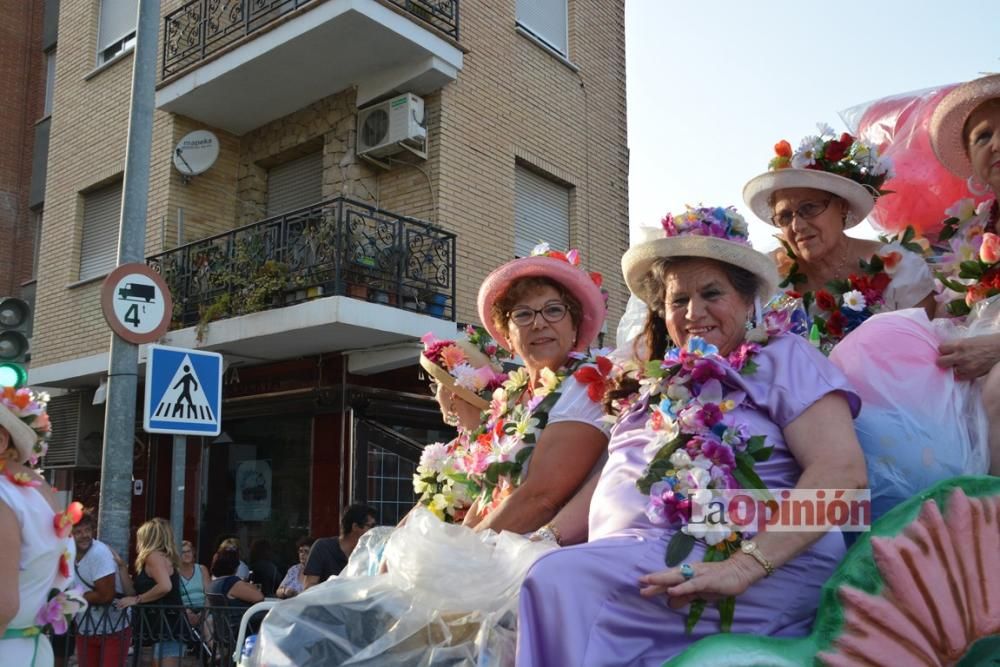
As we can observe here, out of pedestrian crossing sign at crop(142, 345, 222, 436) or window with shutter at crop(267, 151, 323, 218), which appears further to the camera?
window with shutter at crop(267, 151, 323, 218)

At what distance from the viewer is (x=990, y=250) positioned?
3.16m

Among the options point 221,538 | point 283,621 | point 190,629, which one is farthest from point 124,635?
point 221,538

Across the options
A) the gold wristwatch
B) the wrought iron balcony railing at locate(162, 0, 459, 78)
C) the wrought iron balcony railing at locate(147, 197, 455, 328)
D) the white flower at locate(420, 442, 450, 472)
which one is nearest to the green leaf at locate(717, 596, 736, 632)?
the gold wristwatch

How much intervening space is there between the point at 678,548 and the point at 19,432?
3.24m

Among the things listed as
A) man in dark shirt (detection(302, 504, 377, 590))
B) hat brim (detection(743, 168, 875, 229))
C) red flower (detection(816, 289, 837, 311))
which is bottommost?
man in dark shirt (detection(302, 504, 377, 590))

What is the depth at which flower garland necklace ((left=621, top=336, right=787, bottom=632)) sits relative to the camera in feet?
7.79

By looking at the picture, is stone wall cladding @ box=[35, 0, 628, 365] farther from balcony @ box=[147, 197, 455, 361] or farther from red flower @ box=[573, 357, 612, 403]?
red flower @ box=[573, 357, 612, 403]

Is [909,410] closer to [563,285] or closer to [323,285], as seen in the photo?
[563,285]

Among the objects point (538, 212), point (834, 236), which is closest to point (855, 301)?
point (834, 236)

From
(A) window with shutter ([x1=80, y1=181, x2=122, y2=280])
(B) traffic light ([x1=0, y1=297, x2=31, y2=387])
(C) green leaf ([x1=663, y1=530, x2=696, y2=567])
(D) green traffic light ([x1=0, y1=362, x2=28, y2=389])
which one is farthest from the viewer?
(A) window with shutter ([x1=80, y1=181, x2=122, y2=280])

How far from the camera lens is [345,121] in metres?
12.0

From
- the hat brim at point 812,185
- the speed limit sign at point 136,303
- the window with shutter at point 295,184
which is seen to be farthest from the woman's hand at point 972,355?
the window with shutter at point 295,184

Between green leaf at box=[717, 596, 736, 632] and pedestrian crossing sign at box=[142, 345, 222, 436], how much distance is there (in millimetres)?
5468

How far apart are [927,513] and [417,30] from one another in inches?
395
